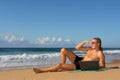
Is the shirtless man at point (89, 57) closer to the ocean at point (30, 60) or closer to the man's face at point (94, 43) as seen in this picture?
the man's face at point (94, 43)

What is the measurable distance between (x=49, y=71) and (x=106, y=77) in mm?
1889

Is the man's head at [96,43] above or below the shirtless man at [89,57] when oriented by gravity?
above

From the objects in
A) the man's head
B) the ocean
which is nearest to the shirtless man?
the man's head

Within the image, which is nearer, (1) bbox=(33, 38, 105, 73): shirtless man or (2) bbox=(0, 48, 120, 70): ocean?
(1) bbox=(33, 38, 105, 73): shirtless man

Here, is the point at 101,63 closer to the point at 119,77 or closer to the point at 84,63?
the point at 84,63

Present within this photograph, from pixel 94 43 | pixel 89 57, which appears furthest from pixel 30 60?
pixel 94 43

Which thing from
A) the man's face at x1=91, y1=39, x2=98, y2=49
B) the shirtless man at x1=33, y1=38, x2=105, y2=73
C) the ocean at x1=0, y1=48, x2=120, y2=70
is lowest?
the ocean at x1=0, y1=48, x2=120, y2=70

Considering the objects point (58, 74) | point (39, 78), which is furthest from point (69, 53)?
point (39, 78)

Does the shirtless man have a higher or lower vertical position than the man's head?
lower

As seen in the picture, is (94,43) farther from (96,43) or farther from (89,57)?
(89,57)

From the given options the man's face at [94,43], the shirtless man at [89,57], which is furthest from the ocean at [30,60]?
the man's face at [94,43]

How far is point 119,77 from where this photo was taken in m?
7.93

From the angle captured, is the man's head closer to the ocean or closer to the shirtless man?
the shirtless man

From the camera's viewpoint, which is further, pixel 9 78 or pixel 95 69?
pixel 95 69
